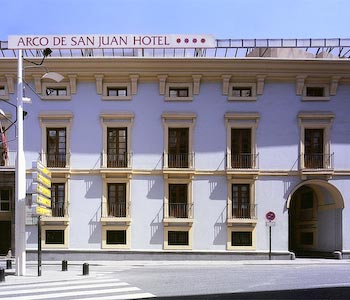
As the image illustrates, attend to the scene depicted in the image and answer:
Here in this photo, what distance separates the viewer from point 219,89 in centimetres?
2952

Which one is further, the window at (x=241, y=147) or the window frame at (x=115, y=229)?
the window at (x=241, y=147)

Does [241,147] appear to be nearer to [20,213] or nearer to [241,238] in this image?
[241,238]

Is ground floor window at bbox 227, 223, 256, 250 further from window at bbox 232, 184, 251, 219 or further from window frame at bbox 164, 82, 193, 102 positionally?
window frame at bbox 164, 82, 193, 102

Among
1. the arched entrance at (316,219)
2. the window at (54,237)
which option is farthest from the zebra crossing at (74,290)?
the arched entrance at (316,219)

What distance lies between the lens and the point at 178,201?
2919 cm

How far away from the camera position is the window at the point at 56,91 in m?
29.4

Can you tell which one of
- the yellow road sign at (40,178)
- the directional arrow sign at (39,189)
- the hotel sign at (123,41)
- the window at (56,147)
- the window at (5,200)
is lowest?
the window at (5,200)

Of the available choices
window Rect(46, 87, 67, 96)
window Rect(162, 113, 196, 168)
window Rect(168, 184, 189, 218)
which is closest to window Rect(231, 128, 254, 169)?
window Rect(162, 113, 196, 168)

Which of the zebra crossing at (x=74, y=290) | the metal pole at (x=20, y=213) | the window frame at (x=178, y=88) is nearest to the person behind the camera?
the zebra crossing at (x=74, y=290)

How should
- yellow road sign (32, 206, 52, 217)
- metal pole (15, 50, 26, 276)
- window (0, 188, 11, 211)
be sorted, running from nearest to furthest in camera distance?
yellow road sign (32, 206, 52, 217), metal pole (15, 50, 26, 276), window (0, 188, 11, 211)

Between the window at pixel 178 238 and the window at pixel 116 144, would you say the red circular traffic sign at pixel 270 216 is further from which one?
the window at pixel 116 144

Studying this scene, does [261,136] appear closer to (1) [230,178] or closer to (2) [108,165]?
(1) [230,178]

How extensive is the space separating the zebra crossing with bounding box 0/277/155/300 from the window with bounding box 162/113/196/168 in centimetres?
1309

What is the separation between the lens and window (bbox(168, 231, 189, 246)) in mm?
28875
